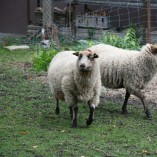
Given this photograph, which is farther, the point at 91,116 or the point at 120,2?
the point at 120,2

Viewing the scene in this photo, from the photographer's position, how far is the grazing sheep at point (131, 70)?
8.50 metres

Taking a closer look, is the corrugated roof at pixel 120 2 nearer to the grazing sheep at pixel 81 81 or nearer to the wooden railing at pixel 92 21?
the wooden railing at pixel 92 21

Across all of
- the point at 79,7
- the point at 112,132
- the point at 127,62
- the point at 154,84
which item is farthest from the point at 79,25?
the point at 112,132

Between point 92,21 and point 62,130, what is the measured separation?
1095 centimetres

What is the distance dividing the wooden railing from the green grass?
7636 millimetres

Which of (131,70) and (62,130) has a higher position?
(131,70)

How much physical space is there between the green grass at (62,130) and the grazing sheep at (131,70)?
0.45 metres

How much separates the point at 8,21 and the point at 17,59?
7.56 metres

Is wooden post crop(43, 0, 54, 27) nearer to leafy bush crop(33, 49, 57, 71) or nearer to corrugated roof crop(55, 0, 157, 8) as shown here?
corrugated roof crop(55, 0, 157, 8)

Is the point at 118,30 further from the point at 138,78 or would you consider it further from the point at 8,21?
the point at 138,78

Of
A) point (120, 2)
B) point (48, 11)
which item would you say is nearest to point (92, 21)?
point (120, 2)

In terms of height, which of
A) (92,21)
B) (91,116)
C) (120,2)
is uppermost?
(120,2)

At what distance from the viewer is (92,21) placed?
18.1 meters

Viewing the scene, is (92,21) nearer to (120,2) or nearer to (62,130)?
(120,2)
